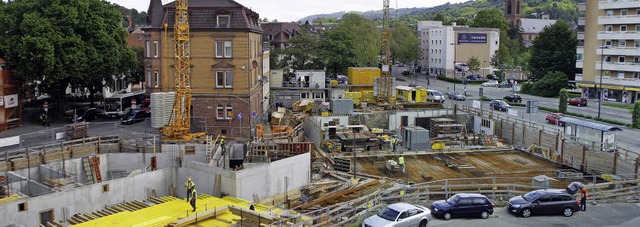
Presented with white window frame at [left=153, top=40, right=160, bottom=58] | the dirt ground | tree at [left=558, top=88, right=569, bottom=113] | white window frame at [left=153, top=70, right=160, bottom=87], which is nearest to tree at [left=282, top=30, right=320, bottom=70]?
tree at [left=558, top=88, right=569, bottom=113]

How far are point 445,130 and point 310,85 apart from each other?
19.0 meters

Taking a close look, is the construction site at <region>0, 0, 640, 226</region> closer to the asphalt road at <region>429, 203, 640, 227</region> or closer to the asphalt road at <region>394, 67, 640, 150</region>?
the asphalt road at <region>429, 203, 640, 227</region>

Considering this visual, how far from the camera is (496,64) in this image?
95.0 m

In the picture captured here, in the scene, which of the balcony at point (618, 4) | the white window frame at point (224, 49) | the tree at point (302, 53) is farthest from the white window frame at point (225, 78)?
the balcony at point (618, 4)

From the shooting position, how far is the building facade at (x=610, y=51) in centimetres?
6231

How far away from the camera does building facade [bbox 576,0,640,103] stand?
204 feet

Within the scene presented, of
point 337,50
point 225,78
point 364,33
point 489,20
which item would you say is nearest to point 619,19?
point 337,50

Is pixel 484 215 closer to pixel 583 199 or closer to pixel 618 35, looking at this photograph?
pixel 583 199

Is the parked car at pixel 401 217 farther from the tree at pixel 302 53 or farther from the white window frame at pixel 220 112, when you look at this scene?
the tree at pixel 302 53

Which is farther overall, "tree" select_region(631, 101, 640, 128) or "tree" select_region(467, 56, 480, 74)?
"tree" select_region(467, 56, 480, 74)

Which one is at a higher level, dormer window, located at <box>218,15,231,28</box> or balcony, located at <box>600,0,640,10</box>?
balcony, located at <box>600,0,640,10</box>

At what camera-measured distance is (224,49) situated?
38969mm

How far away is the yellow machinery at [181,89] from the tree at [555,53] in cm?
5360

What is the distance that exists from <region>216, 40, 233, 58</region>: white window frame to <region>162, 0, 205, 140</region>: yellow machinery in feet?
7.35
